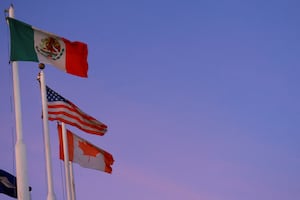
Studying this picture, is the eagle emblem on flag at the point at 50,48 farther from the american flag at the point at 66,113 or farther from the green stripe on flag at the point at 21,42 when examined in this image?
the american flag at the point at 66,113

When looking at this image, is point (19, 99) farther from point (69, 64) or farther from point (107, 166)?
point (107, 166)

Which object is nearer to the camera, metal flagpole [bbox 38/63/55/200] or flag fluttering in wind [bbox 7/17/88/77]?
flag fluttering in wind [bbox 7/17/88/77]

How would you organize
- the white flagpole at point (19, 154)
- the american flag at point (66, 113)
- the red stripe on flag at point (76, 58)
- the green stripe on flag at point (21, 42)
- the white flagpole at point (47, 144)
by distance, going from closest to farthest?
the white flagpole at point (19, 154) → the green stripe on flag at point (21, 42) → the white flagpole at point (47, 144) → the red stripe on flag at point (76, 58) → the american flag at point (66, 113)

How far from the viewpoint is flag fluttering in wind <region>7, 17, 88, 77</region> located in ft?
46.6

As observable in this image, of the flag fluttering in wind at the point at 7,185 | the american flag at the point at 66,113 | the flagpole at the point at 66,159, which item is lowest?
the flag fluttering in wind at the point at 7,185

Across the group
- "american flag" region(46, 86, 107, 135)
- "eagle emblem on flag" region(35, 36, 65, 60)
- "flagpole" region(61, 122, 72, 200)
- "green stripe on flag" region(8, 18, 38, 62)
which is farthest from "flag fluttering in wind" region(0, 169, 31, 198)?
"green stripe on flag" region(8, 18, 38, 62)

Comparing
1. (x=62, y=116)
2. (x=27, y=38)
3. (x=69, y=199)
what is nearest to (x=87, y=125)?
(x=62, y=116)

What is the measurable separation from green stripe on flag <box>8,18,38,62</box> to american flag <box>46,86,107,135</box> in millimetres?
4949

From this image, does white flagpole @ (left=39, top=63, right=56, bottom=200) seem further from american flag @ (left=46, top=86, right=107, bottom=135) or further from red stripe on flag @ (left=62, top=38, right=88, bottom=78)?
american flag @ (left=46, top=86, right=107, bottom=135)

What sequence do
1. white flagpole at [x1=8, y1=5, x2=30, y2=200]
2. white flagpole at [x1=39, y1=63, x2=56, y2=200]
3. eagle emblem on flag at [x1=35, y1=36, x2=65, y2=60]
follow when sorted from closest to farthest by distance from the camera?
white flagpole at [x1=8, y1=5, x2=30, y2=200] < white flagpole at [x1=39, y1=63, x2=56, y2=200] < eagle emblem on flag at [x1=35, y1=36, x2=65, y2=60]

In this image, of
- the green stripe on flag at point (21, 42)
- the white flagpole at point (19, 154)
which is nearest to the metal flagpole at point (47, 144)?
the green stripe on flag at point (21, 42)

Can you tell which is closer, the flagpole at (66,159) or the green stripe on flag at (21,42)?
the green stripe on flag at (21,42)

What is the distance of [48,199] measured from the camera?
14.5 meters

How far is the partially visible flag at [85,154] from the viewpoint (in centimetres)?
2192
